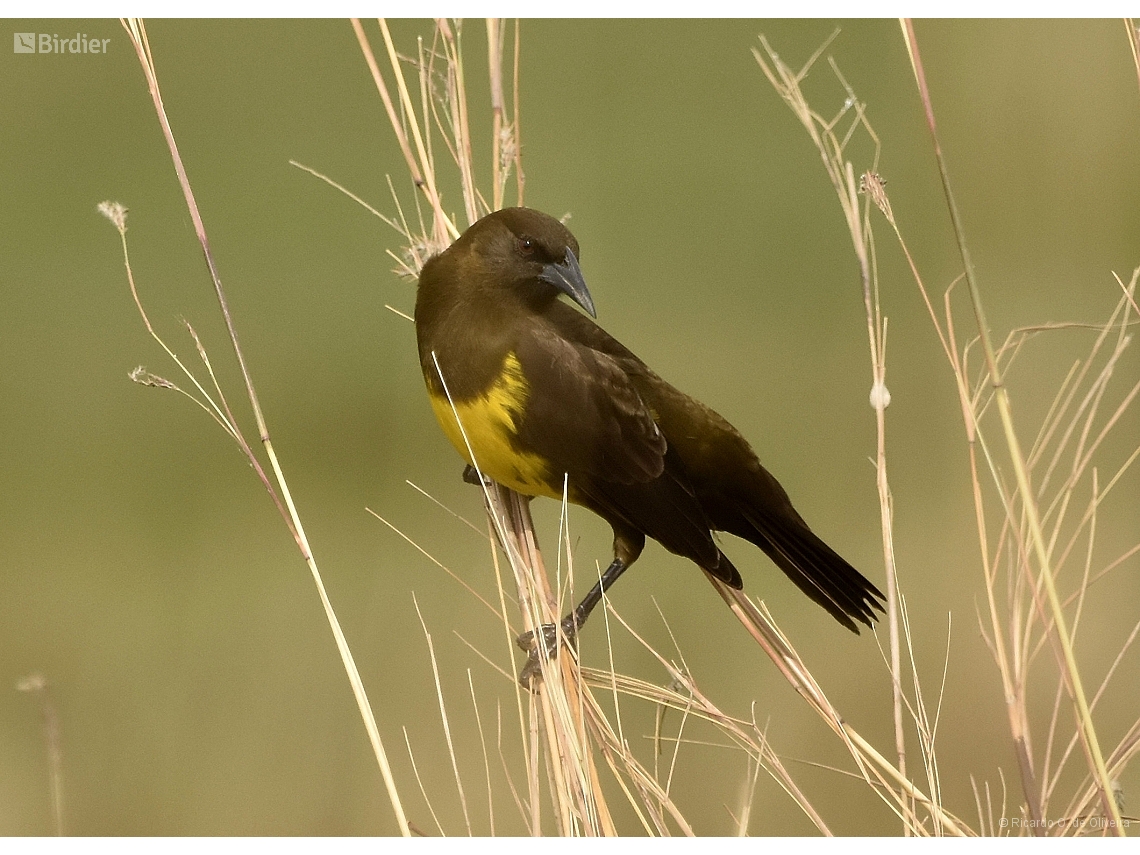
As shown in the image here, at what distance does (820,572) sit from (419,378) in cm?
171

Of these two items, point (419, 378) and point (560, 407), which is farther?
point (419, 378)

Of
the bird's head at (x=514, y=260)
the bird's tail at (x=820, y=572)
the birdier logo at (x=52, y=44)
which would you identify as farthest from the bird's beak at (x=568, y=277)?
the birdier logo at (x=52, y=44)

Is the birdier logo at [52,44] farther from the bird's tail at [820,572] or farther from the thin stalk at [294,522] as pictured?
the bird's tail at [820,572]

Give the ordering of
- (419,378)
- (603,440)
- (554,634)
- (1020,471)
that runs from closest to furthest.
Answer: (1020,471) → (554,634) → (603,440) → (419,378)

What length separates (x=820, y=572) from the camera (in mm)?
2184

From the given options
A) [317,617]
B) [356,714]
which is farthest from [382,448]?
[356,714]

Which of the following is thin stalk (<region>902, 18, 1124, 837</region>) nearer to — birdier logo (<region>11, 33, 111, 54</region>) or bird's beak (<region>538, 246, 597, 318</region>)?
bird's beak (<region>538, 246, 597, 318</region>)

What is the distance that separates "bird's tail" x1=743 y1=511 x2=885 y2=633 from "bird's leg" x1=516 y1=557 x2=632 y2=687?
12.5 inches

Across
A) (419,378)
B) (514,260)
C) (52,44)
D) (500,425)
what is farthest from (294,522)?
(419,378)

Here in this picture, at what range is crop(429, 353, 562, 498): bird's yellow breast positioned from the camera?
2.01 metres

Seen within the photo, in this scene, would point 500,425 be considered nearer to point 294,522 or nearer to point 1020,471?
point 294,522

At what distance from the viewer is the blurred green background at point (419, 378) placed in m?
2.52

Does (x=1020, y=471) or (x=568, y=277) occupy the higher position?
(x=568, y=277)

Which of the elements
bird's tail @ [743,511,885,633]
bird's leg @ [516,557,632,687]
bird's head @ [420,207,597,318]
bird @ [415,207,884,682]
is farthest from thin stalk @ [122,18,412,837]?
bird's tail @ [743,511,885,633]
